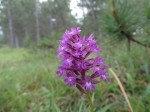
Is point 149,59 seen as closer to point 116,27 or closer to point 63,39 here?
point 116,27

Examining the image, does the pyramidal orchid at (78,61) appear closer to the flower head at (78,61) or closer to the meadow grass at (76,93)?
the flower head at (78,61)

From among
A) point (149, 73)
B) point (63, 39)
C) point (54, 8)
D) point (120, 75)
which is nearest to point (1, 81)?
point (120, 75)

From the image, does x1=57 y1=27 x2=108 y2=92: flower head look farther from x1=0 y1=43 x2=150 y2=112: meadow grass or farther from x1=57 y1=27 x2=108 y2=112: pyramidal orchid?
x1=0 y1=43 x2=150 y2=112: meadow grass

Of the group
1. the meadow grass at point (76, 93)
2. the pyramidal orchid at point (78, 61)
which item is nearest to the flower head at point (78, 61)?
the pyramidal orchid at point (78, 61)

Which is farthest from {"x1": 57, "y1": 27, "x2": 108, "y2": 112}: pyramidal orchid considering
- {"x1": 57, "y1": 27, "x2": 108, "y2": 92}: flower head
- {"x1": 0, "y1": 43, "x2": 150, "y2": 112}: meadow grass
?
{"x1": 0, "y1": 43, "x2": 150, "y2": 112}: meadow grass

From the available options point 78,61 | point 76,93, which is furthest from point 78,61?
point 76,93

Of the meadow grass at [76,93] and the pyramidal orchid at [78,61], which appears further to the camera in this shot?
the meadow grass at [76,93]

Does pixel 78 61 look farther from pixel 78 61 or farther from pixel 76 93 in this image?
pixel 76 93

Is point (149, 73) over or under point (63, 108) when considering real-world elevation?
over
